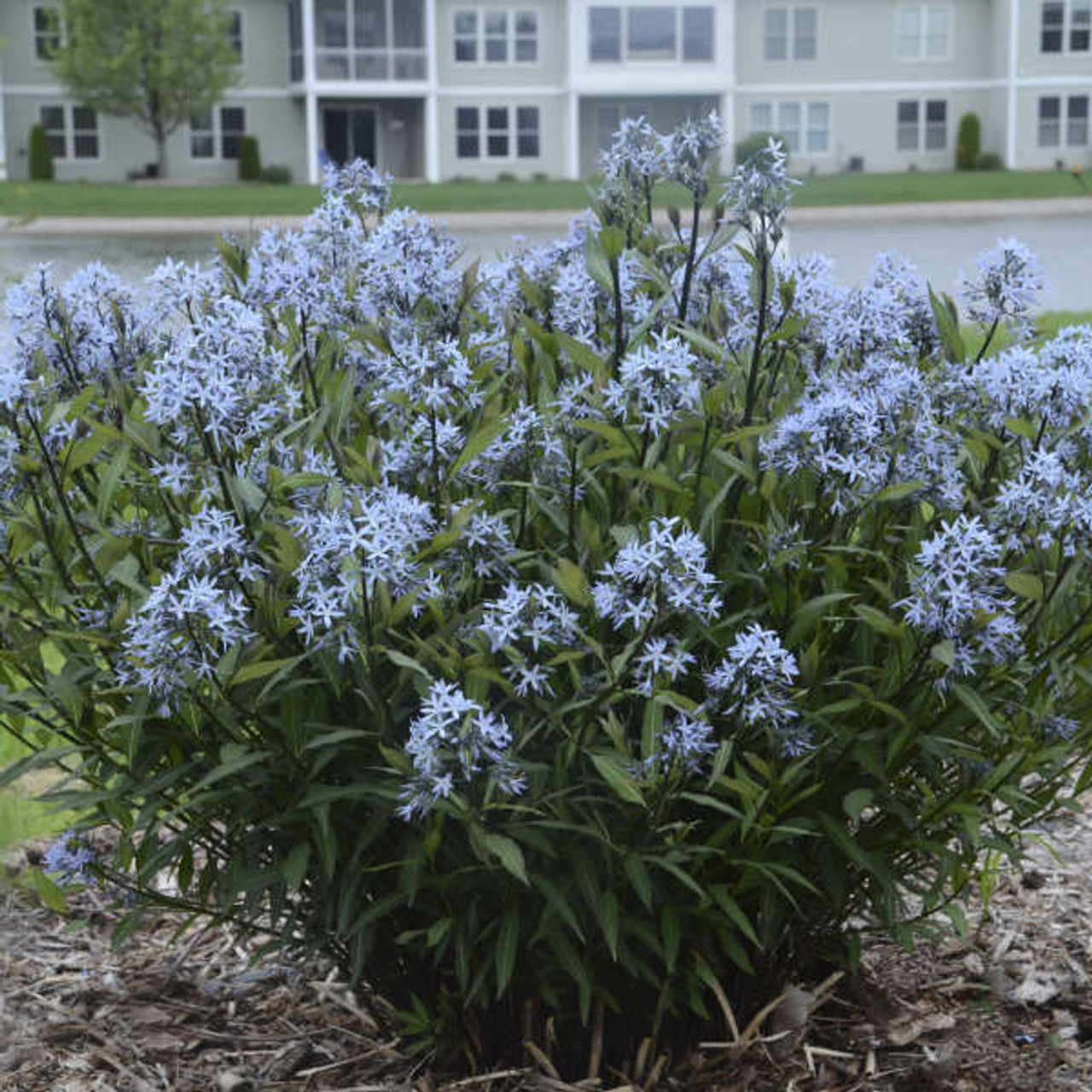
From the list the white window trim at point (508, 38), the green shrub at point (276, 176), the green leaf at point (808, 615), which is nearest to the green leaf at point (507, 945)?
the green leaf at point (808, 615)

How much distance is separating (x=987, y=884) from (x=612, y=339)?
3.86 feet

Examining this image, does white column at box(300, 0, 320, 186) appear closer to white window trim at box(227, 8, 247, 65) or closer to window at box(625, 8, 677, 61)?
white window trim at box(227, 8, 247, 65)

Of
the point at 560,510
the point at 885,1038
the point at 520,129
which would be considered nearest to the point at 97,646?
the point at 560,510

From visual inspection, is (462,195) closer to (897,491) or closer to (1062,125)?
(1062,125)

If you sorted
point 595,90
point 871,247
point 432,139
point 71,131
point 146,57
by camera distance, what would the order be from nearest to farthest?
point 871,247 < point 146,57 < point 432,139 < point 595,90 < point 71,131

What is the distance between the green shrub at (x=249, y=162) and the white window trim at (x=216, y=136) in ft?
6.19

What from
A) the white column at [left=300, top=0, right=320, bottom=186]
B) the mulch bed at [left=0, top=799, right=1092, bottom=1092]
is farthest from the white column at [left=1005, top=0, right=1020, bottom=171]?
the mulch bed at [left=0, top=799, right=1092, bottom=1092]

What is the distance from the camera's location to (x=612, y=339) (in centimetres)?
286

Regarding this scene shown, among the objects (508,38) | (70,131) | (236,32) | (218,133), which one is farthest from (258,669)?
(236,32)

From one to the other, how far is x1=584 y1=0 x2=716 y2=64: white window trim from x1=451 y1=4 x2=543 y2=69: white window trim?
1.44 metres

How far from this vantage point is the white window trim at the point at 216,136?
4616 cm

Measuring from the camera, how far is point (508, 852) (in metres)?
2.16

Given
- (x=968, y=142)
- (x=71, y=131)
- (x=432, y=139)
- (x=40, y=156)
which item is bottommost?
(x=40, y=156)

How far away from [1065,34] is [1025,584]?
48.7 meters
